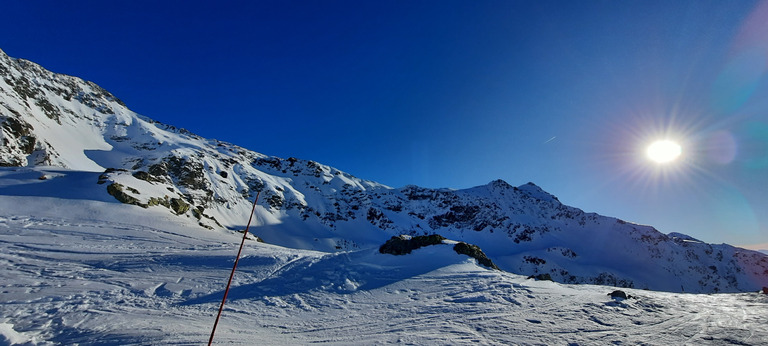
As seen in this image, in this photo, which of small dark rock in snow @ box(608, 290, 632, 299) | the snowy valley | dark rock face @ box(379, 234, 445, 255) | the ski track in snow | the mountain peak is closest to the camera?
the ski track in snow

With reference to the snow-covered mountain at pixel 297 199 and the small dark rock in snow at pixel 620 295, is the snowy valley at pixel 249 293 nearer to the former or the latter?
the small dark rock in snow at pixel 620 295

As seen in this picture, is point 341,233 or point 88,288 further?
point 341,233

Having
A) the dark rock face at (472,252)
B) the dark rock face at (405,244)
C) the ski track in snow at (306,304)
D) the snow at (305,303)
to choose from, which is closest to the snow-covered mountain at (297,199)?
the snow at (305,303)

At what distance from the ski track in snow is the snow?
51mm

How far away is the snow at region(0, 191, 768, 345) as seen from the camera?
321 inches

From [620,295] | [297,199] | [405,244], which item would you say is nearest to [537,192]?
[297,199]

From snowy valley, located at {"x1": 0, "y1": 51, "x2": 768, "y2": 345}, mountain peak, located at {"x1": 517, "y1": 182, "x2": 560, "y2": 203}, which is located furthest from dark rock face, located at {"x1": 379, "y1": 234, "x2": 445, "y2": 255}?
mountain peak, located at {"x1": 517, "y1": 182, "x2": 560, "y2": 203}

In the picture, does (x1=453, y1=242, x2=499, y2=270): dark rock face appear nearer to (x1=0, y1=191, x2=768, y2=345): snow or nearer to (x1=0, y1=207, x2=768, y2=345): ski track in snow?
(x1=0, y1=191, x2=768, y2=345): snow

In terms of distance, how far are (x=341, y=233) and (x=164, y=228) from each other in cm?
7233

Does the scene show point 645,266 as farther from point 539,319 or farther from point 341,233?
point 539,319

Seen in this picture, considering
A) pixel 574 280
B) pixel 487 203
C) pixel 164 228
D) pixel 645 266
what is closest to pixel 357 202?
pixel 487 203

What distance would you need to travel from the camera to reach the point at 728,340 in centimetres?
764

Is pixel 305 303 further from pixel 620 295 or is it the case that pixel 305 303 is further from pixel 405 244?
pixel 620 295

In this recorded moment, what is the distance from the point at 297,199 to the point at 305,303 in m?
95.0
